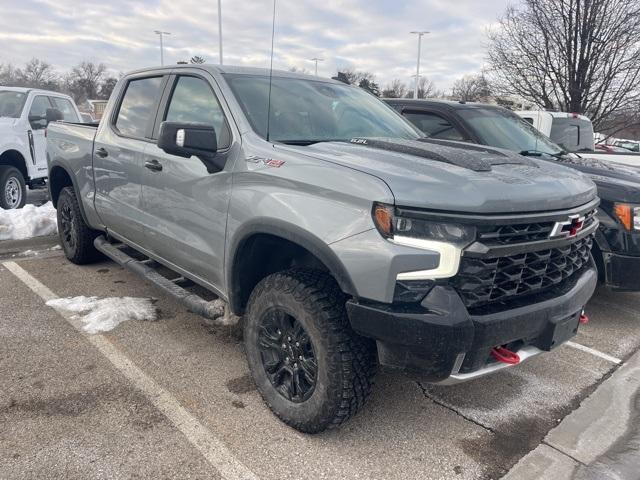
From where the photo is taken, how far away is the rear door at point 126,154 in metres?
4.09

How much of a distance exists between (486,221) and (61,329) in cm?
327

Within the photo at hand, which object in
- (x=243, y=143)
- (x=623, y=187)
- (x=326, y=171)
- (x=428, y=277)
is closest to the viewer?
(x=428, y=277)

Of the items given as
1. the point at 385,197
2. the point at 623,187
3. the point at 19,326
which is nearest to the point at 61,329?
the point at 19,326

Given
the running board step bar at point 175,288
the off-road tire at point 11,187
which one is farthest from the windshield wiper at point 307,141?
the off-road tire at point 11,187

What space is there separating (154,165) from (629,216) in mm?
→ 3733

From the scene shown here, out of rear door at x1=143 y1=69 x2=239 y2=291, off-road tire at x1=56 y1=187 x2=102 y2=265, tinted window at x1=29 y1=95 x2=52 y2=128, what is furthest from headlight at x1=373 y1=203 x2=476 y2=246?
tinted window at x1=29 y1=95 x2=52 y2=128

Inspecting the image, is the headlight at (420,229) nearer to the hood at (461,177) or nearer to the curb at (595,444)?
the hood at (461,177)

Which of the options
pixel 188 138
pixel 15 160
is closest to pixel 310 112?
pixel 188 138

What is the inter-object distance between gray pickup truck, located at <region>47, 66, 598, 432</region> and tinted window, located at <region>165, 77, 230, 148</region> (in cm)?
2

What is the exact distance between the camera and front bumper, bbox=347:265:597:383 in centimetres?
225

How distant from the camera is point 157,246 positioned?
156 inches

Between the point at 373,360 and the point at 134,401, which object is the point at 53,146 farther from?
the point at 373,360

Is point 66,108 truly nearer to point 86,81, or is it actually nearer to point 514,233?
point 514,233

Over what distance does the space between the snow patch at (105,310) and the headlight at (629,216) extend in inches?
153
